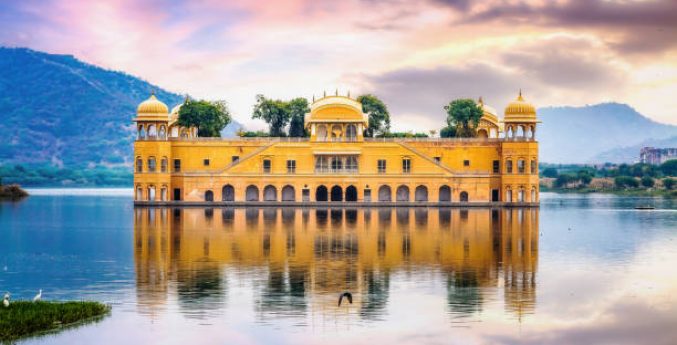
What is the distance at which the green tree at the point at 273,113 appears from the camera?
78.8 m

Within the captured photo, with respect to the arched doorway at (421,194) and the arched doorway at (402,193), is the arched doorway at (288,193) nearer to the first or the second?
the arched doorway at (402,193)

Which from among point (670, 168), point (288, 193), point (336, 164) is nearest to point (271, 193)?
point (288, 193)

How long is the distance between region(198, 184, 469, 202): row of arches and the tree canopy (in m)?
12.8

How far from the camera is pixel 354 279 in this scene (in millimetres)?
25828

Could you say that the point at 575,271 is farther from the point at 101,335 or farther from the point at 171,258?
the point at 101,335

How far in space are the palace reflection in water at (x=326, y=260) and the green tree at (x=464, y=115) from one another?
2595cm

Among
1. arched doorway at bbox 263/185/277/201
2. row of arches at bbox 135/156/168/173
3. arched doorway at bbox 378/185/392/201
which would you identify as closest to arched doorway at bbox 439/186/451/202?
arched doorway at bbox 378/185/392/201

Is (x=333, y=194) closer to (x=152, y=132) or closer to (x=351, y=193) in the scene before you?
(x=351, y=193)

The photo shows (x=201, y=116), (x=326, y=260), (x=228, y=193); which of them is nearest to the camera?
(x=326, y=260)

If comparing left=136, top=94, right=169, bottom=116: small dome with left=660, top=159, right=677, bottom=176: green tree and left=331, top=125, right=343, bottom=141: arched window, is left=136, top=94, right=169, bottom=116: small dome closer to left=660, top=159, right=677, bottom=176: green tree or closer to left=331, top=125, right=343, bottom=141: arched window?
left=331, top=125, right=343, bottom=141: arched window

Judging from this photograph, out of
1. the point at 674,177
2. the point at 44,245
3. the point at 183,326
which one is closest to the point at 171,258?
the point at 44,245

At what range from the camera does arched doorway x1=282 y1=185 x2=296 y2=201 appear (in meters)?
66.4

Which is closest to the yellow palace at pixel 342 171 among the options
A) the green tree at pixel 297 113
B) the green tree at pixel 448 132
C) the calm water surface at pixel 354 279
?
the green tree at pixel 297 113

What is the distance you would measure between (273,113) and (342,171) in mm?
15219
